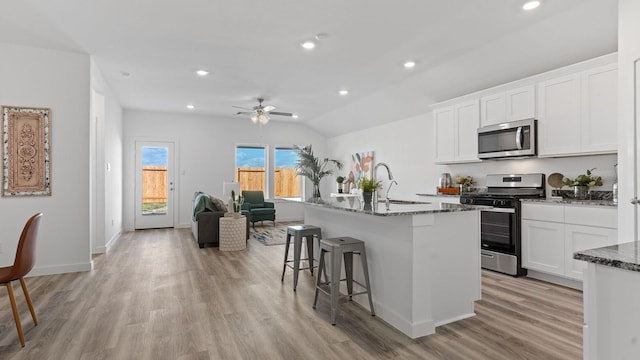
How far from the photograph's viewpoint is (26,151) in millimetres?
3957

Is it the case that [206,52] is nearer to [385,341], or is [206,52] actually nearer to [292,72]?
[292,72]

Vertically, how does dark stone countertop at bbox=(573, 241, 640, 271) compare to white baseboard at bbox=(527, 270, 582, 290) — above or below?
above

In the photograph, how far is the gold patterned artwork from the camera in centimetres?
388

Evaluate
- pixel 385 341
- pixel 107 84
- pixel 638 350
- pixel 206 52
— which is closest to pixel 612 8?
pixel 638 350

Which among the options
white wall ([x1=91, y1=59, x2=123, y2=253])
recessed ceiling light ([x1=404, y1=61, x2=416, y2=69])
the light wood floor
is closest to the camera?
the light wood floor

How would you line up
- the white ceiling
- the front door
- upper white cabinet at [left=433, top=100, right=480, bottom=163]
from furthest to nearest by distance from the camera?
the front door → upper white cabinet at [left=433, top=100, right=480, bottom=163] → the white ceiling

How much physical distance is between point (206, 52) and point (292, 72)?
4.14 feet

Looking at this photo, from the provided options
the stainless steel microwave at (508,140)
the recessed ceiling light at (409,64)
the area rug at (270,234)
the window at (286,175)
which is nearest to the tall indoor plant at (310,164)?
the window at (286,175)

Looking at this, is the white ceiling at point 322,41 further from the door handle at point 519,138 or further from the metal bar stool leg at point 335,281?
the metal bar stool leg at point 335,281

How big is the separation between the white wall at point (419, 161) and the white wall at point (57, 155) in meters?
5.10

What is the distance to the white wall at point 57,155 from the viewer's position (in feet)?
12.8

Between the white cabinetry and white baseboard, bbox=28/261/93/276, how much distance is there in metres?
5.22

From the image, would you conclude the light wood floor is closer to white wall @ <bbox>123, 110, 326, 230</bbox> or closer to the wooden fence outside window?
white wall @ <bbox>123, 110, 326, 230</bbox>

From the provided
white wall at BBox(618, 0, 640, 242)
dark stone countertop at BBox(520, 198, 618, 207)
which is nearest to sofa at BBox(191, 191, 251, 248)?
dark stone countertop at BBox(520, 198, 618, 207)
